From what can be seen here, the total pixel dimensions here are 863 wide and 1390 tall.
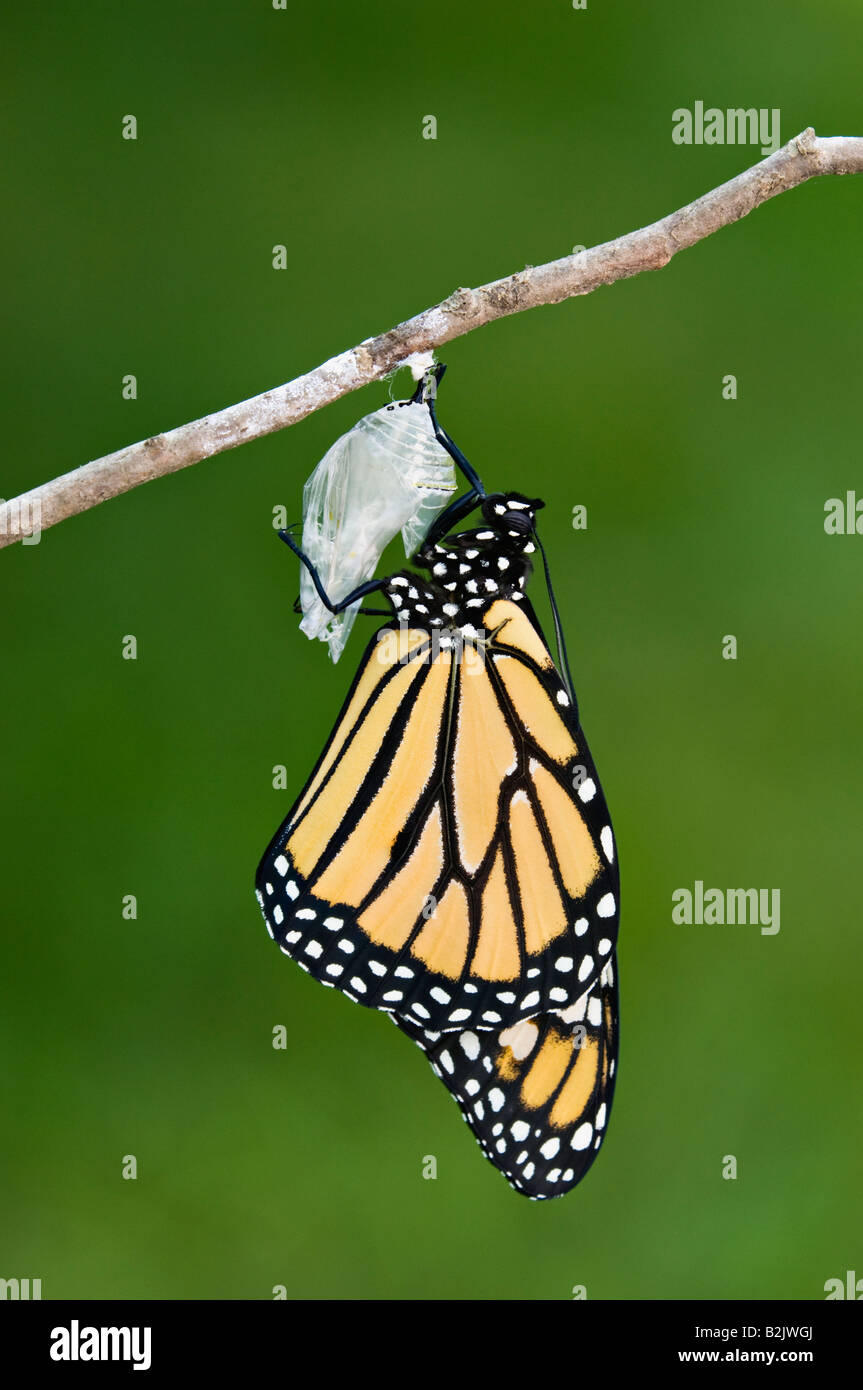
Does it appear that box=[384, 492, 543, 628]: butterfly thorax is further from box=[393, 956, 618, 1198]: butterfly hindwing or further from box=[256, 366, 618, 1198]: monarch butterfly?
box=[393, 956, 618, 1198]: butterfly hindwing

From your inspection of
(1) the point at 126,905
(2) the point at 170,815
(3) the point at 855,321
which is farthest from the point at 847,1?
(1) the point at 126,905

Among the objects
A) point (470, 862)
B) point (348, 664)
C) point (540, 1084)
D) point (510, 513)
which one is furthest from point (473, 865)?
point (348, 664)

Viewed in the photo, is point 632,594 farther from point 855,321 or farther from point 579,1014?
point 579,1014

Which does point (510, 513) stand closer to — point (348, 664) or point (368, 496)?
point (368, 496)

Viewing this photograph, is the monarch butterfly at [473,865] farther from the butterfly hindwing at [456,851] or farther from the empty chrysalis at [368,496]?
the empty chrysalis at [368,496]

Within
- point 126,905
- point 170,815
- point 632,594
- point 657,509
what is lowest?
point 126,905

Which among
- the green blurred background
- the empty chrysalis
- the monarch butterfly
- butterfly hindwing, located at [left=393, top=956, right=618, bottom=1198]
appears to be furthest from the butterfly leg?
the green blurred background
